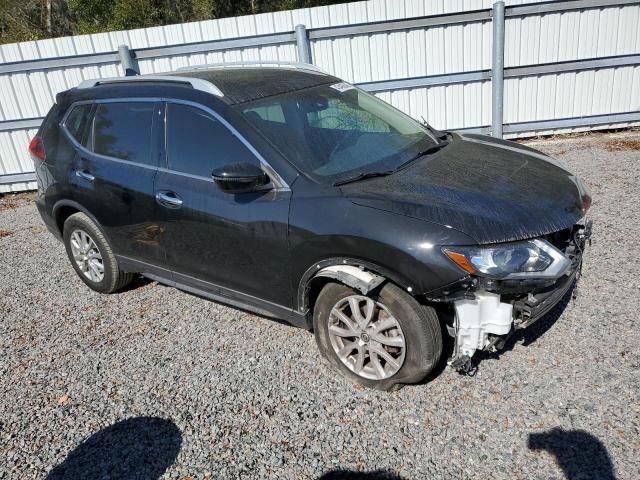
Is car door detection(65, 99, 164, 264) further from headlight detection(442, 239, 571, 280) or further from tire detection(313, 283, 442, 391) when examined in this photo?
headlight detection(442, 239, 571, 280)

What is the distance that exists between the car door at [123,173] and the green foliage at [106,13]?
14286 millimetres

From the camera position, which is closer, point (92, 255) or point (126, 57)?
point (92, 255)

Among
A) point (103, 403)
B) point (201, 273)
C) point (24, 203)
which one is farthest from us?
point (24, 203)

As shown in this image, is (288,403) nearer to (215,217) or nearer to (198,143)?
(215,217)

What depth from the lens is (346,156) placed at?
334 centimetres

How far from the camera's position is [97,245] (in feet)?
14.4

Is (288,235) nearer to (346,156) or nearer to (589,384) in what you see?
(346,156)

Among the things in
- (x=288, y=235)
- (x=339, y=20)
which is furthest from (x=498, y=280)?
(x=339, y=20)

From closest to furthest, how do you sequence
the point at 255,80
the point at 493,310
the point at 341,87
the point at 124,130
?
the point at 493,310
the point at 255,80
the point at 124,130
the point at 341,87

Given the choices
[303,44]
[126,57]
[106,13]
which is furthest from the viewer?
[106,13]

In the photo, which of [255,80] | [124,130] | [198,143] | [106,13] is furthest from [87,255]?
[106,13]

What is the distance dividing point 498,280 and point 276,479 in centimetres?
150

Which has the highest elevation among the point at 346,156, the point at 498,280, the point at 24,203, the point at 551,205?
the point at 346,156

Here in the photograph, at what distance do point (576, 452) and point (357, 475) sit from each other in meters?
1.08
